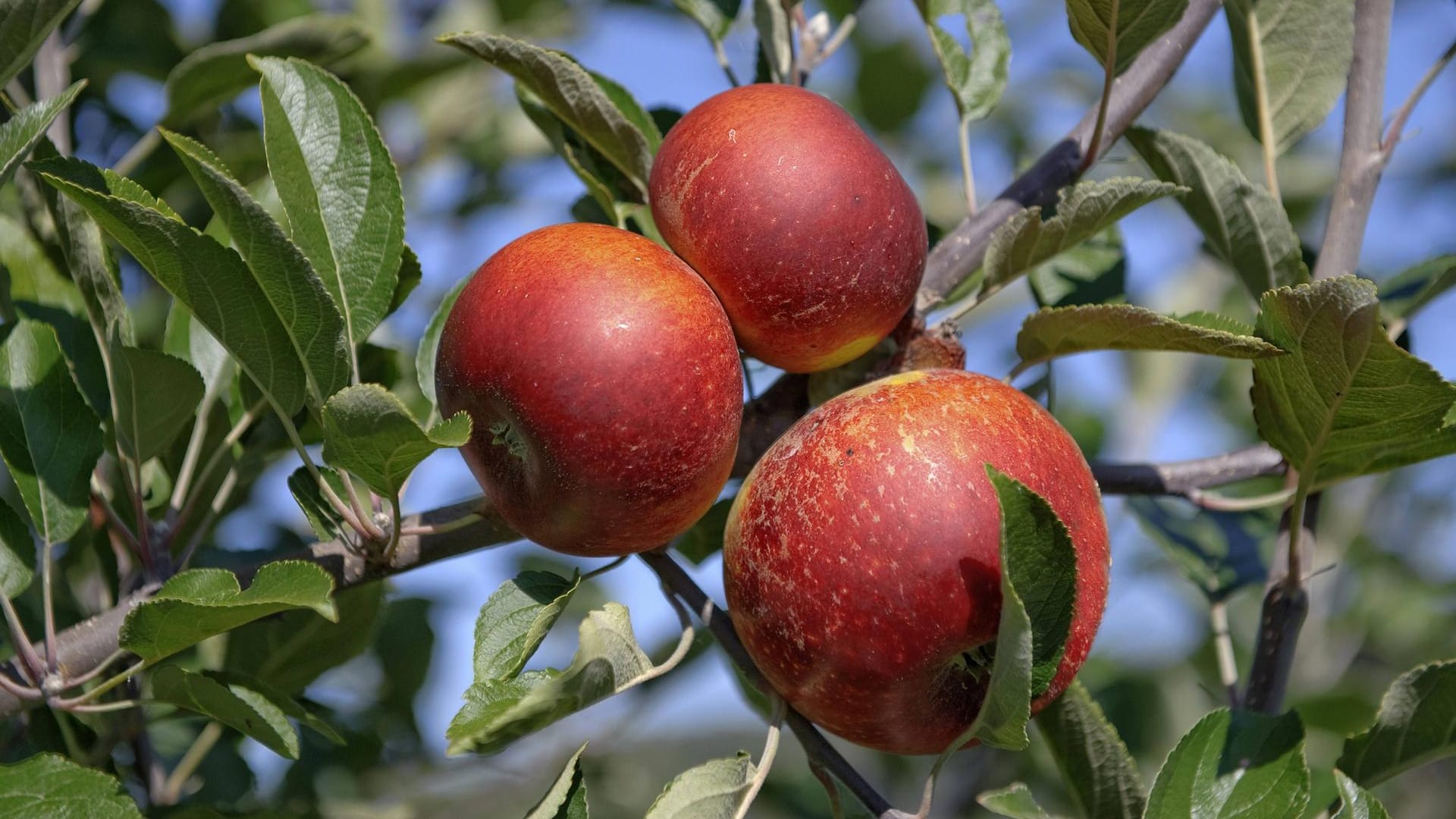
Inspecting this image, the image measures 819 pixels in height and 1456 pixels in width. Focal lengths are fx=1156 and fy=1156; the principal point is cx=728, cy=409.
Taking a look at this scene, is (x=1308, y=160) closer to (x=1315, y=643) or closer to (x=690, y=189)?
(x=1315, y=643)

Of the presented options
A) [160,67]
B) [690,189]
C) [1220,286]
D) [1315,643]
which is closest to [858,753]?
[1315,643]

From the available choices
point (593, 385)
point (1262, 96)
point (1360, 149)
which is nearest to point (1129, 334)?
point (593, 385)

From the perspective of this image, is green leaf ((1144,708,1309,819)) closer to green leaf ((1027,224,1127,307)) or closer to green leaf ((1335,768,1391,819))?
green leaf ((1335,768,1391,819))

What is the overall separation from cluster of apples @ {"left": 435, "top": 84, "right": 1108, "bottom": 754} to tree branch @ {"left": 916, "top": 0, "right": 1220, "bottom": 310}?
0.64 ft

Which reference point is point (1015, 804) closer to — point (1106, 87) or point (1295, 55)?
point (1106, 87)

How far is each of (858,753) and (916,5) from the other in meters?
4.35

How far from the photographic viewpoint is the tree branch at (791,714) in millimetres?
1138

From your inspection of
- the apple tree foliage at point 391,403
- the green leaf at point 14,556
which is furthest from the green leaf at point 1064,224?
the green leaf at point 14,556

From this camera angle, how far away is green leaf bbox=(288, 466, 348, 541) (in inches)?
46.0

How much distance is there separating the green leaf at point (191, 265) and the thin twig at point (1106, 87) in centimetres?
92

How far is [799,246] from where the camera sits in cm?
110

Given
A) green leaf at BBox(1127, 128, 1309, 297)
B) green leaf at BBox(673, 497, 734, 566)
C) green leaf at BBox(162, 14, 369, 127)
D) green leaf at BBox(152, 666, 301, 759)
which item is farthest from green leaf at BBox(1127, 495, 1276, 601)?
green leaf at BBox(162, 14, 369, 127)

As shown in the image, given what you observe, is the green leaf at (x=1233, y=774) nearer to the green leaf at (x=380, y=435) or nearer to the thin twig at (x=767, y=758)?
the thin twig at (x=767, y=758)

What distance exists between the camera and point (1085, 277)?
173 centimetres
